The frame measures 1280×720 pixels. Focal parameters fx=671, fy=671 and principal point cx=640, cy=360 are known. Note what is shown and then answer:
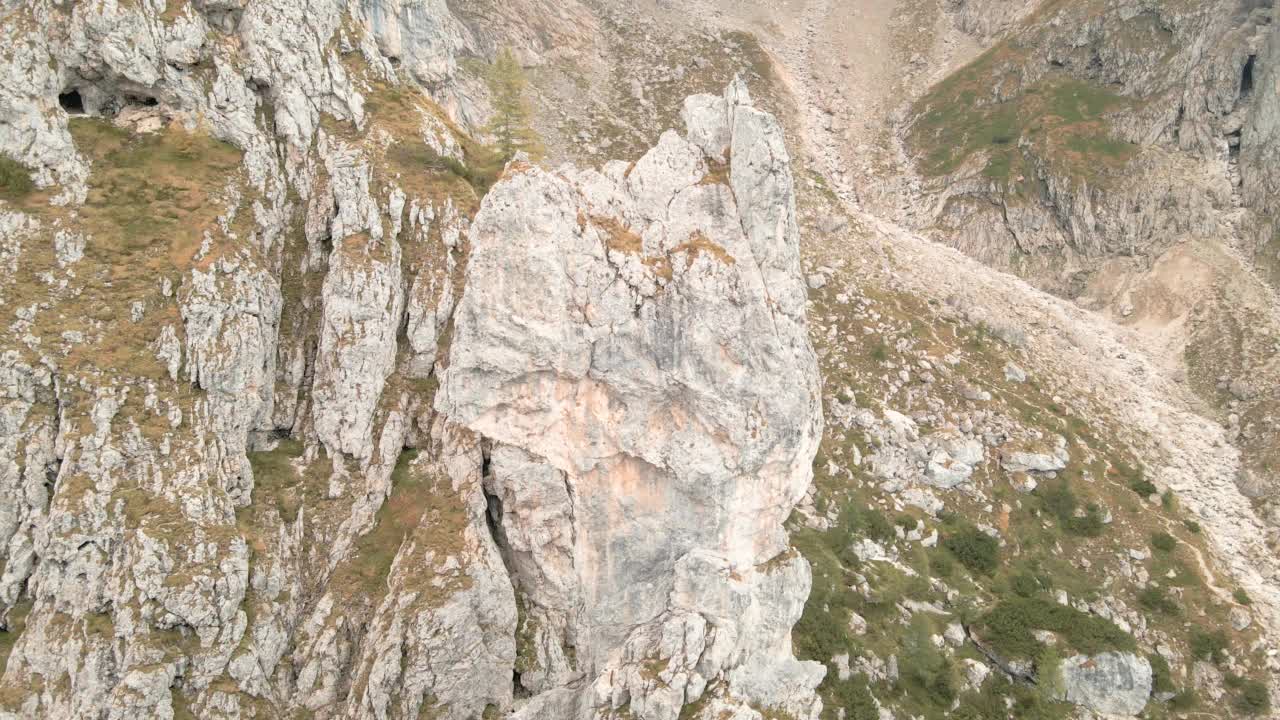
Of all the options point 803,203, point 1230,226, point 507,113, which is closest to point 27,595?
point 507,113

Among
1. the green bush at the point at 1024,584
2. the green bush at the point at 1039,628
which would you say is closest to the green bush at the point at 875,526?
the green bush at the point at 1039,628

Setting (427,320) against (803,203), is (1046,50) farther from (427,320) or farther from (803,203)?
(427,320)

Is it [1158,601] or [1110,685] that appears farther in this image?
[1158,601]

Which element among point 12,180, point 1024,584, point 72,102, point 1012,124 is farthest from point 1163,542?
point 72,102

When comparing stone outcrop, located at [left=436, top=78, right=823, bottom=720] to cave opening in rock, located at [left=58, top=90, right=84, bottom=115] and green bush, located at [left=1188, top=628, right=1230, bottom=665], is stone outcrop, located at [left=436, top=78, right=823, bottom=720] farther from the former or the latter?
green bush, located at [left=1188, top=628, right=1230, bottom=665]

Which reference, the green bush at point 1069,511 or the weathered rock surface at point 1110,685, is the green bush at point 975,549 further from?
the weathered rock surface at point 1110,685

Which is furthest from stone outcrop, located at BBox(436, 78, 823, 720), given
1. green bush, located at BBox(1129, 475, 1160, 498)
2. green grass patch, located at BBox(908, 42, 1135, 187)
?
green grass patch, located at BBox(908, 42, 1135, 187)

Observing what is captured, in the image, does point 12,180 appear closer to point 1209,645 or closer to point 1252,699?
point 1209,645
